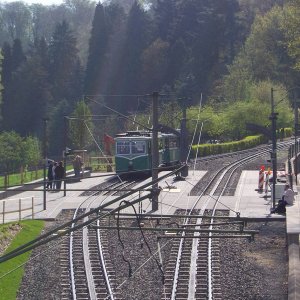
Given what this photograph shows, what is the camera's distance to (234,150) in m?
57.2

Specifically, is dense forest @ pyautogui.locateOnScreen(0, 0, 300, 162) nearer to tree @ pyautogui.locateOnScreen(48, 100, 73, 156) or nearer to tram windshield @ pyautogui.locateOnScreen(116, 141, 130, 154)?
tree @ pyautogui.locateOnScreen(48, 100, 73, 156)

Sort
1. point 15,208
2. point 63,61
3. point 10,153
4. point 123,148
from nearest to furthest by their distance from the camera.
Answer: point 15,208 → point 123,148 → point 10,153 → point 63,61

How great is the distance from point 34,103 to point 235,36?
23.1 meters

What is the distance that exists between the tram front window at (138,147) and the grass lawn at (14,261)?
1255cm

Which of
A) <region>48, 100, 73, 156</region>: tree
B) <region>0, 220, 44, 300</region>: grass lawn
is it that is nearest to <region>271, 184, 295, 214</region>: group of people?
<region>0, 220, 44, 300</region>: grass lawn

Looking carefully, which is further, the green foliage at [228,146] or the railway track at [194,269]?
the green foliage at [228,146]

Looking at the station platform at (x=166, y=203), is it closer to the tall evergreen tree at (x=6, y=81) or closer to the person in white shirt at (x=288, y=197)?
the person in white shirt at (x=288, y=197)

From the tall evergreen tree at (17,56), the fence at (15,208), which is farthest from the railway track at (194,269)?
the tall evergreen tree at (17,56)

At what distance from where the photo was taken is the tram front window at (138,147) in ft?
120

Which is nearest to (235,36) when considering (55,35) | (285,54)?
(285,54)

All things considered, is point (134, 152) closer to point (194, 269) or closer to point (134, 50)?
point (194, 269)

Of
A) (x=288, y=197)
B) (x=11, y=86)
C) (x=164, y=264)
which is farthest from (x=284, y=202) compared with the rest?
(x=11, y=86)

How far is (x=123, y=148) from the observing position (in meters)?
36.9

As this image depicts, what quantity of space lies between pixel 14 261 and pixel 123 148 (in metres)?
18.7
